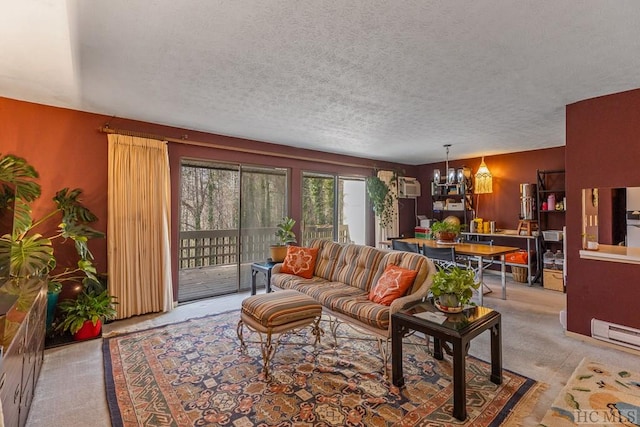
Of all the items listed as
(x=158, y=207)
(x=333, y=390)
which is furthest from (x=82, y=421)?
(x=158, y=207)

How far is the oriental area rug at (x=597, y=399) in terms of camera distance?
75.3 inches

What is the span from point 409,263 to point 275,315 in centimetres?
135

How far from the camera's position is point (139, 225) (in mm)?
3789

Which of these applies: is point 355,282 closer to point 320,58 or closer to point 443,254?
point 443,254

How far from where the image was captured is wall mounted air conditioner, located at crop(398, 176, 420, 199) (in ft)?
22.6

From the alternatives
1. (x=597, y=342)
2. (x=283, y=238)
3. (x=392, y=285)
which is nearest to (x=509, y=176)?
(x=597, y=342)

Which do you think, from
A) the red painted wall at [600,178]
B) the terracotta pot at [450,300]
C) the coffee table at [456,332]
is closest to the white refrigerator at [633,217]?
the red painted wall at [600,178]

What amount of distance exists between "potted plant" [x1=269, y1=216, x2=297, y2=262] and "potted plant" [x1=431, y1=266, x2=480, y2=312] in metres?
2.51

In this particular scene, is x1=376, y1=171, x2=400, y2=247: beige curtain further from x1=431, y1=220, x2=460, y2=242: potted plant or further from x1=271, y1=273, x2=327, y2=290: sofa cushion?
x1=271, y1=273, x2=327, y2=290: sofa cushion

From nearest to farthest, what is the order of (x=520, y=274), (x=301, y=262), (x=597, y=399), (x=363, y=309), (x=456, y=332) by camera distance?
(x=456, y=332), (x=597, y=399), (x=363, y=309), (x=301, y=262), (x=520, y=274)

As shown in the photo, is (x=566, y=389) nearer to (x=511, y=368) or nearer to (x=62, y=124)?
(x=511, y=368)

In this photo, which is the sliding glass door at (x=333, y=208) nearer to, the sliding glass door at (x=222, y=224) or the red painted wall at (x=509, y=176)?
the sliding glass door at (x=222, y=224)

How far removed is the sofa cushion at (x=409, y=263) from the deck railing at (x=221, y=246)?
8.08ft

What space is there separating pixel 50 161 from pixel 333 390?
12.0 ft
